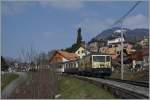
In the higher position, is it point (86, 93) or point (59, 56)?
point (59, 56)

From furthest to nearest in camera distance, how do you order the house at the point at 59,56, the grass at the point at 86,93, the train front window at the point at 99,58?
1. the house at the point at 59,56
2. the train front window at the point at 99,58
3. the grass at the point at 86,93

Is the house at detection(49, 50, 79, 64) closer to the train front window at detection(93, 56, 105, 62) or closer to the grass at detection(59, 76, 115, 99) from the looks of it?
the train front window at detection(93, 56, 105, 62)

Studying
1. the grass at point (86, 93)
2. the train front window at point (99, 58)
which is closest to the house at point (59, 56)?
the train front window at point (99, 58)

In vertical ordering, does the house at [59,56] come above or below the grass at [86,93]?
above

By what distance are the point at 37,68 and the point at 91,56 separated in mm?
50874

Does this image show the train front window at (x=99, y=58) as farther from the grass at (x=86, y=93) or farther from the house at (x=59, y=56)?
the house at (x=59, y=56)

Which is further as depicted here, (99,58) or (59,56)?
(59,56)

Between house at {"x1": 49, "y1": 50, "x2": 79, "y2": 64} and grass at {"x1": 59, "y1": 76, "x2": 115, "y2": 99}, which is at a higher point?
house at {"x1": 49, "y1": 50, "x2": 79, "y2": 64}

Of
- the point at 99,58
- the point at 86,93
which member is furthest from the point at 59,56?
the point at 86,93

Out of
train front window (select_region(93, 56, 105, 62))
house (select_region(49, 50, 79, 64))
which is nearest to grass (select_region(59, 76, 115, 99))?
train front window (select_region(93, 56, 105, 62))

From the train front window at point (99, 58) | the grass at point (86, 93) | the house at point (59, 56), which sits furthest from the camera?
the house at point (59, 56)

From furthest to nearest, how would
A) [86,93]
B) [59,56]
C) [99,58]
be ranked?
[59,56], [99,58], [86,93]

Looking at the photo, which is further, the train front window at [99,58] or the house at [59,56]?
the house at [59,56]

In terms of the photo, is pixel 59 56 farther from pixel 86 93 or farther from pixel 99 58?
pixel 86 93
